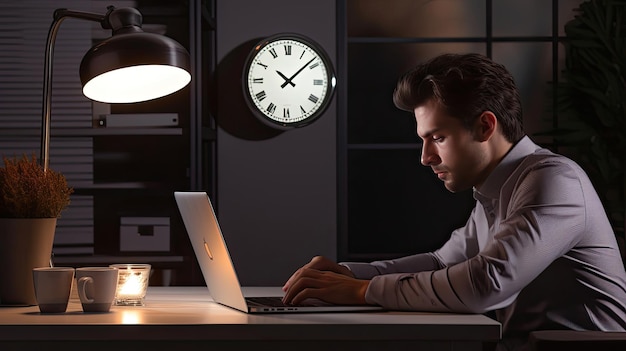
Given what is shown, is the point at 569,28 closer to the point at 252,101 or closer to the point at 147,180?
the point at 252,101

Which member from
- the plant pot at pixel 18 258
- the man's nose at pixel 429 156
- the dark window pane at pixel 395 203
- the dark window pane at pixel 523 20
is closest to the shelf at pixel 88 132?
the man's nose at pixel 429 156

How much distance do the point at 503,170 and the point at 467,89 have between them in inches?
7.2

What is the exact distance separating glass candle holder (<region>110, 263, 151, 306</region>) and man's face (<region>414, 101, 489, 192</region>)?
654 mm

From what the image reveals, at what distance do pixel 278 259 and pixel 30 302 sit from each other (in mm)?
2523

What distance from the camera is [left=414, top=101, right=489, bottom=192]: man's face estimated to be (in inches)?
73.2

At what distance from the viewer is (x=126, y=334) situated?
1.35 m

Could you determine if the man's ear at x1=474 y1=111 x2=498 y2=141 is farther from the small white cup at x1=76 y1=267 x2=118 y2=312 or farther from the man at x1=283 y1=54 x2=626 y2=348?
the small white cup at x1=76 y1=267 x2=118 y2=312

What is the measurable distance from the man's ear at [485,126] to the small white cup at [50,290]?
0.87 meters

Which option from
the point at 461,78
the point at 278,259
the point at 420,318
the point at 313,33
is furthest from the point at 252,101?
the point at 420,318

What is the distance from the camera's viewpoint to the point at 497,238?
1.59 metres

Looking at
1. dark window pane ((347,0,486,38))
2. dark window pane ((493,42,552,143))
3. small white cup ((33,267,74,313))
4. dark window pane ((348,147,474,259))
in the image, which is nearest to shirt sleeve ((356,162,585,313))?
small white cup ((33,267,74,313))

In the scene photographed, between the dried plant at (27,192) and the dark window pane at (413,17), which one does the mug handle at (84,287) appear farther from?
the dark window pane at (413,17)

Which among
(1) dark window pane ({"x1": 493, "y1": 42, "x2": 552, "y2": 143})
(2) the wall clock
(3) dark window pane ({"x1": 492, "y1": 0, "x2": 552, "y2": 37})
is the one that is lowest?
(2) the wall clock

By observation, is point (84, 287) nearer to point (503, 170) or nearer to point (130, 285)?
point (130, 285)
